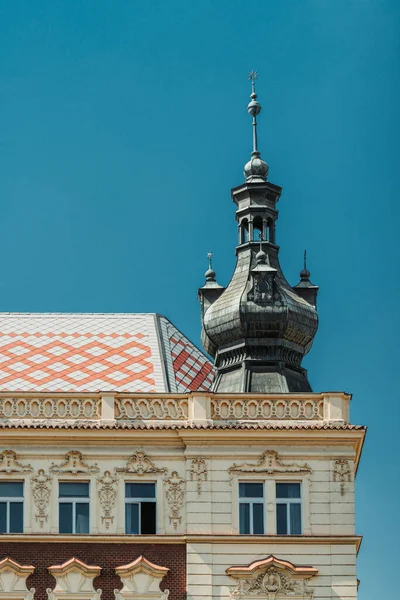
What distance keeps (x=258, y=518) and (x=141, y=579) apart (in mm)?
3789

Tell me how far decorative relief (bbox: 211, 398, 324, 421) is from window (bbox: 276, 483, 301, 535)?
7.05 ft

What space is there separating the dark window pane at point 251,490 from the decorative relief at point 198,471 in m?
1.10

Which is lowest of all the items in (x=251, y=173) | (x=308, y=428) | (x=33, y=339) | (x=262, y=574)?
(x=262, y=574)

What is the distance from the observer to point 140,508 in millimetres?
58906

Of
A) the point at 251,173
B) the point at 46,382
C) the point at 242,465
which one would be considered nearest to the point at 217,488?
the point at 242,465

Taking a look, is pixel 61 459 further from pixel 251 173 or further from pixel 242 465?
pixel 251 173

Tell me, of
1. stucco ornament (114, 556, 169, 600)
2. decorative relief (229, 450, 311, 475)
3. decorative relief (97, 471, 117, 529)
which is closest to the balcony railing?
decorative relief (229, 450, 311, 475)

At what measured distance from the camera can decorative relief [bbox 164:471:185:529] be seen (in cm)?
5869

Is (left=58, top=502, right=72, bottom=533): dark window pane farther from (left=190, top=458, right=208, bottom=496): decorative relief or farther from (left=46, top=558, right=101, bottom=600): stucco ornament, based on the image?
(left=190, top=458, right=208, bottom=496): decorative relief

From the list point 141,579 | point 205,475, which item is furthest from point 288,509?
point 141,579

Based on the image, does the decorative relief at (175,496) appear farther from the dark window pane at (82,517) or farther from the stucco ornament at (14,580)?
the stucco ornament at (14,580)

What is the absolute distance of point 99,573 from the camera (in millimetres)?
57844

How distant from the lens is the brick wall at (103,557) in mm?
57781

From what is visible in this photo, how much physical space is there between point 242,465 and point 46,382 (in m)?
7.40
